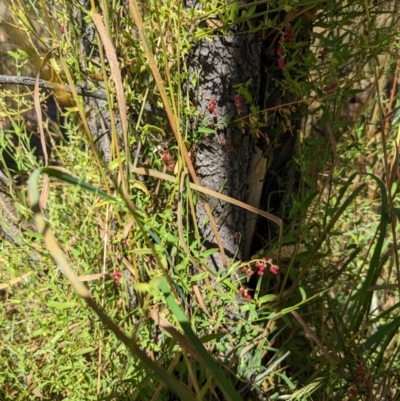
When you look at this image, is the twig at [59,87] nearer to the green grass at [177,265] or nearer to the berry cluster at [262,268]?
the green grass at [177,265]

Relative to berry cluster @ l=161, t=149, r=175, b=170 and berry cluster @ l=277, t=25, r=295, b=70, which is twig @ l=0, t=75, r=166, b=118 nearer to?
berry cluster @ l=161, t=149, r=175, b=170

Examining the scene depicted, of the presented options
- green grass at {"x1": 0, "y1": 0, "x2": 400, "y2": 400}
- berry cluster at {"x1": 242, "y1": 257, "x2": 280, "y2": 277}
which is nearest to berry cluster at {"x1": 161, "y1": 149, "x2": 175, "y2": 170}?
green grass at {"x1": 0, "y1": 0, "x2": 400, "y2": 400}

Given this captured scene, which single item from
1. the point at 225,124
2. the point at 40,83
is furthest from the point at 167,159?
the point at 40,83

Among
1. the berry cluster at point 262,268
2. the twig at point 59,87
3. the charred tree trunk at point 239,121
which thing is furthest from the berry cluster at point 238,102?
the berry cluster at point 262,268

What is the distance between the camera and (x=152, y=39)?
785mm

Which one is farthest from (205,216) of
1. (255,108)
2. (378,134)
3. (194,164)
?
(378,134)

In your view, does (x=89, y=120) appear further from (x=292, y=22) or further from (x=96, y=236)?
(x=292, y=22)

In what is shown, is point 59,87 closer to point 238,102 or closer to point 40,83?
point 40,83

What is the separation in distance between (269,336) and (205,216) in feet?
0.94

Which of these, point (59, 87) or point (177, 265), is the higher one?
point (59, 87)

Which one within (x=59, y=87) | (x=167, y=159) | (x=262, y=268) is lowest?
(x=262, y=268)

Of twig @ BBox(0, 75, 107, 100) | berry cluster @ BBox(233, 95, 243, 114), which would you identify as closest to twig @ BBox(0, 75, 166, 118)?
twig @ BBox(0, 75, 107, 100)

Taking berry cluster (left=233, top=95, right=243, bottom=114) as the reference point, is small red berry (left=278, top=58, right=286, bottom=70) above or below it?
above

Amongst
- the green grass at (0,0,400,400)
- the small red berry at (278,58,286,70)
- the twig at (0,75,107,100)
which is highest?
the small red berry at (278,58,286,70)
